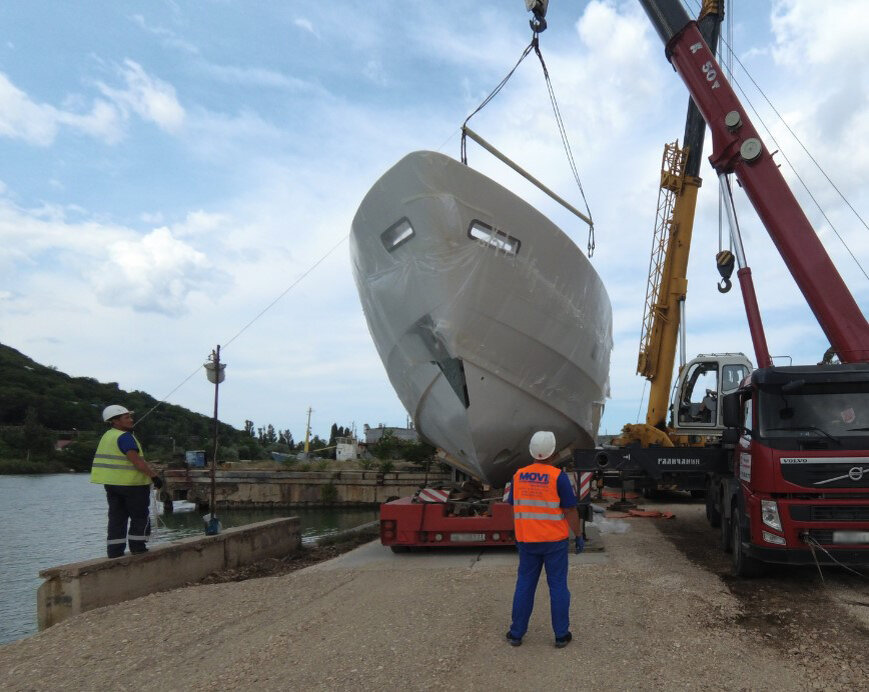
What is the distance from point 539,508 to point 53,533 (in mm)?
18637

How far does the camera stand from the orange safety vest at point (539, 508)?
3.46 metres

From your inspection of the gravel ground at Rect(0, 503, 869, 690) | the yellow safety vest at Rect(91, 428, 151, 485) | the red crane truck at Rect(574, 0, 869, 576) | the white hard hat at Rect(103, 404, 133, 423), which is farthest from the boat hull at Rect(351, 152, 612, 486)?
the yellow safety vest at Rect(91, 428, 151, 485)

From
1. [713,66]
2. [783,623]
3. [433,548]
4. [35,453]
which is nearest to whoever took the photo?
[783,623]

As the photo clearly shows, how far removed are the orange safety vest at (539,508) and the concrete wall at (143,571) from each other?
3.70 meters

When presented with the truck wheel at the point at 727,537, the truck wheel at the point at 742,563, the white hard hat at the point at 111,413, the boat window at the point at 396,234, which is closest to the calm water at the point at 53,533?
the white hard hat at the point at 111,413

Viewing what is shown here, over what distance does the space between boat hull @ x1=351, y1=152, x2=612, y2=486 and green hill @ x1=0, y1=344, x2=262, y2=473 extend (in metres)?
55.3

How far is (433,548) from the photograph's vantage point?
24.7ft

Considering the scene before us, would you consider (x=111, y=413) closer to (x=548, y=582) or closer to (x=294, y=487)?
(x=548, y=582)

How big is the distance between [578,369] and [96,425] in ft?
330

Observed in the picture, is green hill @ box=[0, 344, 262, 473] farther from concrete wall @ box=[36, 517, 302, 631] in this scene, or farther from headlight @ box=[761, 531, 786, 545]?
headlight @ box=[761, 531, 786, 545]

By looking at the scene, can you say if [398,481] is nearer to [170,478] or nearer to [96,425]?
[170,478]

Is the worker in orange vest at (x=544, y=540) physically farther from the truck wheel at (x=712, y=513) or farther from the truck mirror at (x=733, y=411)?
the truck wheel at (x=712, y=513)

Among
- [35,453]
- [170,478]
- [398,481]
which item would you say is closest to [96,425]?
[35,453]

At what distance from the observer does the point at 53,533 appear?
681 inches
